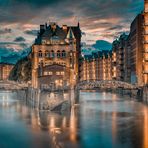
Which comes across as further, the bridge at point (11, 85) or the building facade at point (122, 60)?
the building facade at point (122, 60)

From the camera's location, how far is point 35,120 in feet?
271

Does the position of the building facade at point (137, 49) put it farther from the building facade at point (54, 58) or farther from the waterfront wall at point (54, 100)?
the waterfront wall at point (54, 100)

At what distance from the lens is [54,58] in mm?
111375

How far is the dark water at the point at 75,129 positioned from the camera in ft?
195

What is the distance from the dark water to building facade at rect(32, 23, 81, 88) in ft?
30.9

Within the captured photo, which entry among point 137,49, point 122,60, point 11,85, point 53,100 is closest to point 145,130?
point 53,100

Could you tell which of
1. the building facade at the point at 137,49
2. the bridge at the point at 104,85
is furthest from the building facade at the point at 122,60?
the bridge at the point at 104,85

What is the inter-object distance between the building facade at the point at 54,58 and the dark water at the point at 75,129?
9404 millimetres

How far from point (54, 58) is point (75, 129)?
4211 centimetres

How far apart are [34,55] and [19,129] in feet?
141

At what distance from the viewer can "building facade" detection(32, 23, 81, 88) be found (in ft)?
338

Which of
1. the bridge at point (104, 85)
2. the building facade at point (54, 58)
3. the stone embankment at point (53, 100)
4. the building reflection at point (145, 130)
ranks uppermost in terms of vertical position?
the building facade at point (54, 58)

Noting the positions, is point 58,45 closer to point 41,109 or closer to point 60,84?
point 60,84

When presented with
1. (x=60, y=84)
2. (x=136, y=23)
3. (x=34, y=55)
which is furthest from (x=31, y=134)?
(x=136, y=23)
